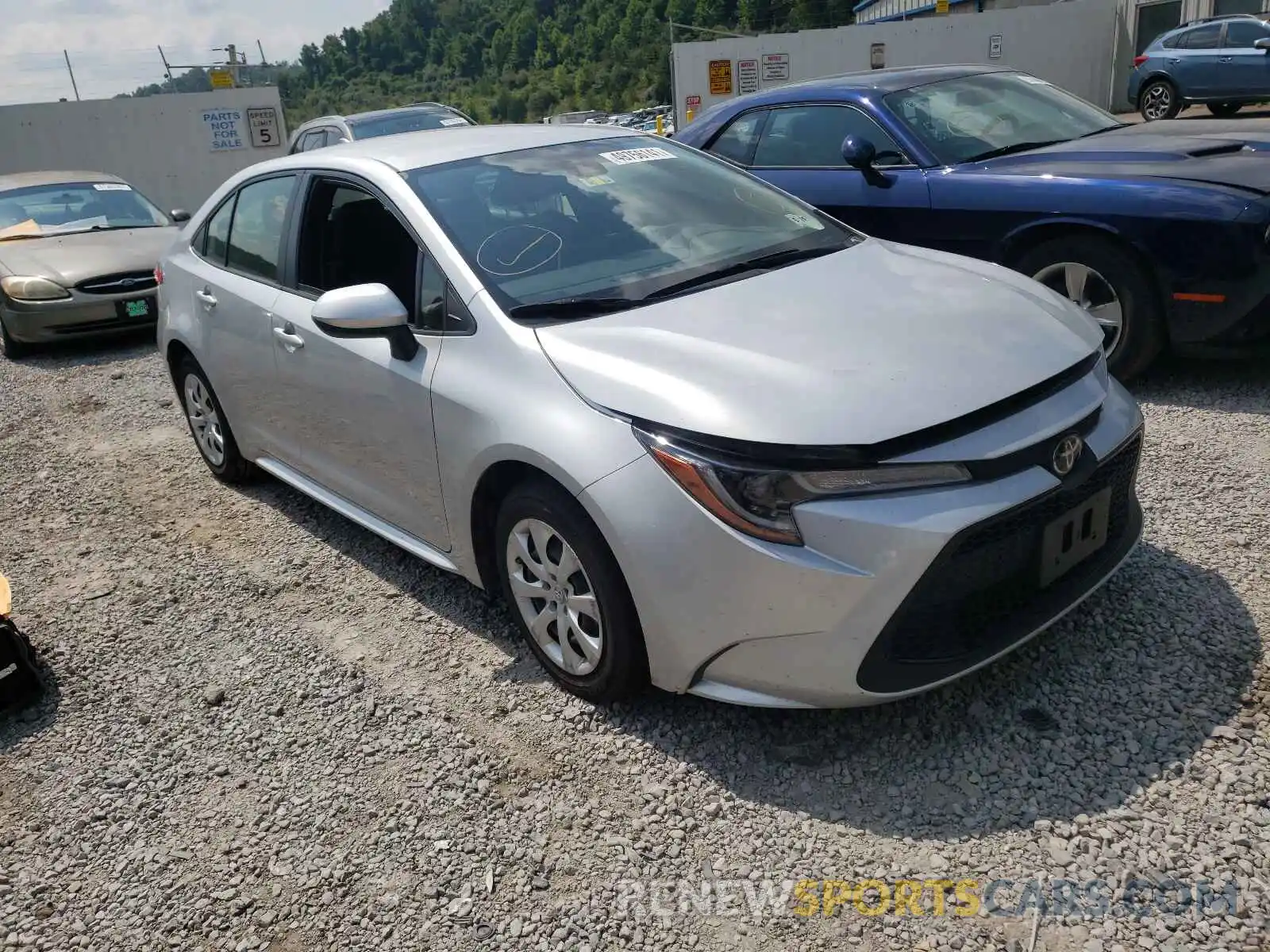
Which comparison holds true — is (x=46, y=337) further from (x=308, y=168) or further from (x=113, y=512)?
(x=308, y=168)

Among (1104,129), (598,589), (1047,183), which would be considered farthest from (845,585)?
(1104,129)

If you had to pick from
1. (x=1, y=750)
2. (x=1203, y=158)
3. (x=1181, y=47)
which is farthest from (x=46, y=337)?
(x=1181, y=47)

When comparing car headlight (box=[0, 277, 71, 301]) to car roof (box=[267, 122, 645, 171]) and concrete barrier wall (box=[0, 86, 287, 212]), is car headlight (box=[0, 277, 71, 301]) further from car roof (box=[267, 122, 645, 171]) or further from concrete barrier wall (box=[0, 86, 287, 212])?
concrete barrier wall (box=[0, 86, 287, 212])

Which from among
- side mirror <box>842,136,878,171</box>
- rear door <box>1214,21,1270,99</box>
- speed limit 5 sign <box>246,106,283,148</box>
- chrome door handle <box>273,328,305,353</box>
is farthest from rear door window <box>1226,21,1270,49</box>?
chrome door handle <box>273,328,305,353</box>

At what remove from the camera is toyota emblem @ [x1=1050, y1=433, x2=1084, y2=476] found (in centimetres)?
259

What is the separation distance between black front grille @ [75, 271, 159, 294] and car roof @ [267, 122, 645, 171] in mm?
5100

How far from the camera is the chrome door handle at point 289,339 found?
3.84m

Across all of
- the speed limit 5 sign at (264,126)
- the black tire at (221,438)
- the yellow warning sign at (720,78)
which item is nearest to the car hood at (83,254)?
the black tire at (221,438)

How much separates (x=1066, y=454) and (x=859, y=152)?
3395mm

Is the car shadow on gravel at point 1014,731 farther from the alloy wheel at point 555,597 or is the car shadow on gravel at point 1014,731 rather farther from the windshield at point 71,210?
the windshield at point 71,210

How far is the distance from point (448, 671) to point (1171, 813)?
6.82ft

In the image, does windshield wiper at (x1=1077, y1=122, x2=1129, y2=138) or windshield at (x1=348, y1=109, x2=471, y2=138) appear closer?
windshield wiper at (x1=1077, y1=122, x2=1129, y2=138)

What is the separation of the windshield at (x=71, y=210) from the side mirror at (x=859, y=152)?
705 centimetres

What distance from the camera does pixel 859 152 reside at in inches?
219
